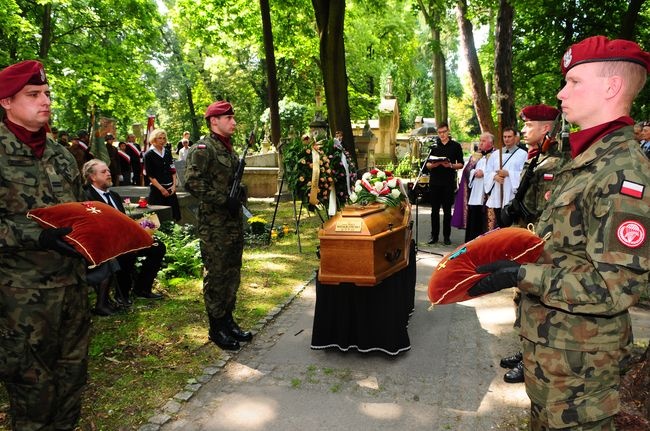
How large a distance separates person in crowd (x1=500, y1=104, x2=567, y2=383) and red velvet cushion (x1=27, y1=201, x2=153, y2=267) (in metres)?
3.15

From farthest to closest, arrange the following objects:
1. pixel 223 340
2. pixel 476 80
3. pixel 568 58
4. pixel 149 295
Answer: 1. pixel 476 80
2. pixel 149 295
3. pixel 223 340
4. pixel 568 58

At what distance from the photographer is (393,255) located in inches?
171

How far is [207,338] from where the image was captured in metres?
5.04

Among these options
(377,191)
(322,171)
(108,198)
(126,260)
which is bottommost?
(126,260)

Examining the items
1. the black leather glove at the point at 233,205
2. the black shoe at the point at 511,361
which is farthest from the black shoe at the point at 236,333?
the black shoe at the point at 511,361

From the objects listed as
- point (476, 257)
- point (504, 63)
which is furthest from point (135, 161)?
point (476, 257)

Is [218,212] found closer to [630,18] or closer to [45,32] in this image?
[630,18]

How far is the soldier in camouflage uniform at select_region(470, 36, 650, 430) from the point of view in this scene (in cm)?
171

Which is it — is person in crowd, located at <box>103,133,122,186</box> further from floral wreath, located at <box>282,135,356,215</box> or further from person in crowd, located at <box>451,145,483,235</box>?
person in crowd, located at <box>451,145,483,235</box>

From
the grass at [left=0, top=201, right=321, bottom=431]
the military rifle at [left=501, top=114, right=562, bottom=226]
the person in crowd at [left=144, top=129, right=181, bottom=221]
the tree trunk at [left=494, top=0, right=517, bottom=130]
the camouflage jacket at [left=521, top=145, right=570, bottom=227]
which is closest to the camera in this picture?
the grass at [left=0, top=201, right=321, bottom=431]

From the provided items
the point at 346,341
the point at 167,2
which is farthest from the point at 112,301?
the point at 167,2

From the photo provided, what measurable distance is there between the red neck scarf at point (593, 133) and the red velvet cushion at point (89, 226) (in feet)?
8.00

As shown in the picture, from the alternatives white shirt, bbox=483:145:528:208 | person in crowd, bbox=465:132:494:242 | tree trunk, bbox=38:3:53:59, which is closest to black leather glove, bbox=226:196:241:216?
white shirt, bbox=483:145:528:208

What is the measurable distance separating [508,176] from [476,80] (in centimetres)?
832
